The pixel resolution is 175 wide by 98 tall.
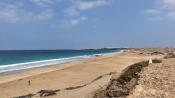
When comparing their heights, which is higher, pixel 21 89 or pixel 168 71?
pixel 168 71

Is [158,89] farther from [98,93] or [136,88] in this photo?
[98,93]

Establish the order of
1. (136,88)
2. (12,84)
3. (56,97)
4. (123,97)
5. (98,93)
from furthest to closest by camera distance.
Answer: (12,84)
(56,97)
(98,93)
(136,88)
(123,97)

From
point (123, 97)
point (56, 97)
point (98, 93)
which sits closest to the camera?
point (123, 97)

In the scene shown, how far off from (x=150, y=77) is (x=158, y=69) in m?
1.96

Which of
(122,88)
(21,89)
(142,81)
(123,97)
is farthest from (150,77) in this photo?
(21,89)

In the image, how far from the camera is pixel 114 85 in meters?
12.9

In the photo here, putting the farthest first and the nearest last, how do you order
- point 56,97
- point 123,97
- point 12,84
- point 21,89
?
1. point 12,84
2. point 21,89
3. point 56,97
4. point 123,97

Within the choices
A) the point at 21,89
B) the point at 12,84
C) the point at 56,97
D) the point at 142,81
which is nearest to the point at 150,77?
the point at 142,81

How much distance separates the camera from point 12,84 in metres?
24.6

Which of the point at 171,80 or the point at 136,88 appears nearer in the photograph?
the point at 136,88

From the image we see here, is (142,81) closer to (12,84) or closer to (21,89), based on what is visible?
(21,89)

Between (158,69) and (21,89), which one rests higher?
(158,69)

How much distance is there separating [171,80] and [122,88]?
5.90 ft

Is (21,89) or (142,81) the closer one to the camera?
(142,81)
